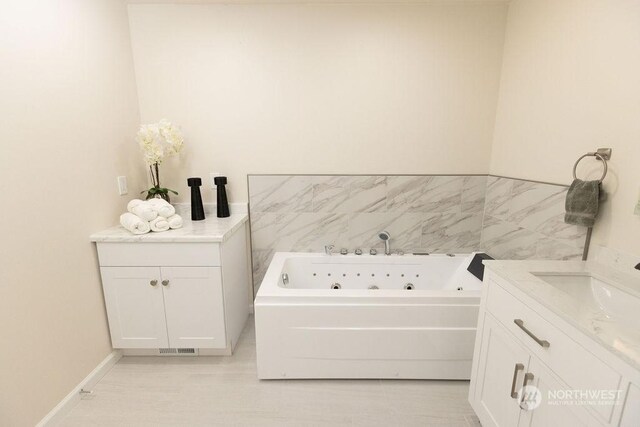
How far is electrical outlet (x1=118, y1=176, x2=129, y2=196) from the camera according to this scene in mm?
2035

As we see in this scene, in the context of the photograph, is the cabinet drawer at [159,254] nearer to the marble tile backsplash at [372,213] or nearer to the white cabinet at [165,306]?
the white cabinet at [165,306]

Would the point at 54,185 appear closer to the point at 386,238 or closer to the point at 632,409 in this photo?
the point at 386,238

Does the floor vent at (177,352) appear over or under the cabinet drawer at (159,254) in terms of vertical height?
under

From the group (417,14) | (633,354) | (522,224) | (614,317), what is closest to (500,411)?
(614,317)

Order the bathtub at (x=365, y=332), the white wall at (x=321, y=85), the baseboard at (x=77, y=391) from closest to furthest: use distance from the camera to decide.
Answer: the baseboard at (x=77, y=391), the bathtub at (x=365, y=332), the white wall at (x=321, y=85)

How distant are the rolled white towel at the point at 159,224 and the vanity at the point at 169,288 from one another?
47 millimetres

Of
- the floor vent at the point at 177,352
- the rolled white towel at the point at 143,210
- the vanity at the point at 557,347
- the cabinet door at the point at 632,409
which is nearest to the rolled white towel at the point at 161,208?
the rolled white towel at the point at 143,210

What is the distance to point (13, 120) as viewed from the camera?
133 cm

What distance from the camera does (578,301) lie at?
3.89 ft

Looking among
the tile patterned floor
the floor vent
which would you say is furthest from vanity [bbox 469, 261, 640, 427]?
the floor vent

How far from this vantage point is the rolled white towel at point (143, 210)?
188 cm

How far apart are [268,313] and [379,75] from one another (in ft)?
6.06

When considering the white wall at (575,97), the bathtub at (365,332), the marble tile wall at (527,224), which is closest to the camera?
the white wall at (575,97)

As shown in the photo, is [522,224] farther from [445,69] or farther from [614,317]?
[445,69]
